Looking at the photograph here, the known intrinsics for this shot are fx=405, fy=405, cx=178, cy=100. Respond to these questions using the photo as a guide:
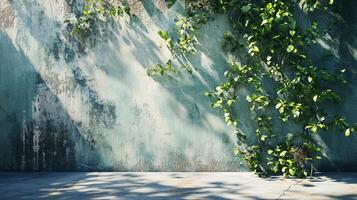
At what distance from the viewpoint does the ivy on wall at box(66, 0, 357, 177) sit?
4.18 metres

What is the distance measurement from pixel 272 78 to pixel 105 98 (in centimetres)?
190

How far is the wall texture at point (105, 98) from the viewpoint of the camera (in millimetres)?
4551

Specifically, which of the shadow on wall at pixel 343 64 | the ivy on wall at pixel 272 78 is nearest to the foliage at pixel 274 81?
the ivy on wall at pixel 272 78

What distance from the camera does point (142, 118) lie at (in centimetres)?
464

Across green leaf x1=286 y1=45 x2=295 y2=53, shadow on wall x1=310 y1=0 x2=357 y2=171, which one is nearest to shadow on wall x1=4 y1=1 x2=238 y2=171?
green leaf x1=286 y1=45 x2=295 y2=53

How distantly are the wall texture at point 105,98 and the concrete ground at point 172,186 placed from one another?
0.78ft

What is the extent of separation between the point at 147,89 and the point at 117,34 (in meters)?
0.72

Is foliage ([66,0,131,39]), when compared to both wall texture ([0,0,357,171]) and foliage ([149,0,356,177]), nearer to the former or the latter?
wall texture ([0,0,357,171])

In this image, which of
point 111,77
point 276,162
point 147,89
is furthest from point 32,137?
point 276,162

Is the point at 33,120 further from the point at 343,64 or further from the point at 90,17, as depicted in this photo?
the point at 343,64

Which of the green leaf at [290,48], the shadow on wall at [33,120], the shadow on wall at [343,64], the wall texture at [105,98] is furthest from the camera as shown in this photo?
the shadow on wall at [33,120]

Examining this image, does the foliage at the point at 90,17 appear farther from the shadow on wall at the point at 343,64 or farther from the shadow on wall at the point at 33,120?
the shadow on wall at the point at 343,64

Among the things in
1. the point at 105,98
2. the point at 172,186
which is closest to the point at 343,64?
the point at 172,186

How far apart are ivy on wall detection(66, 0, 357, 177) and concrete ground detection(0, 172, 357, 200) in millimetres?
322
